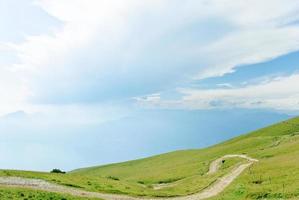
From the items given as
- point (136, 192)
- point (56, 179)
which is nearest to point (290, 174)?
point (136, 192)

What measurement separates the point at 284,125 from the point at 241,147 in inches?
1824

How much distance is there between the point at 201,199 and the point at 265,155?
5104cm

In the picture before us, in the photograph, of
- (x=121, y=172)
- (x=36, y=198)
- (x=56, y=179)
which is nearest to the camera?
(x=36, y=198)

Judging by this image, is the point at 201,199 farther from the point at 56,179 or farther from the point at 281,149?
the point at 281,149

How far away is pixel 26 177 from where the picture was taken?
2376 inches

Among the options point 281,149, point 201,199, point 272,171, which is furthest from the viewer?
point 281,149

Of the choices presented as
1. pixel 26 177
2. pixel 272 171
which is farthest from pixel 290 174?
pixel 26 177

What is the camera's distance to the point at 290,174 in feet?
210

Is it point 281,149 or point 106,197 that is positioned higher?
point 281,149

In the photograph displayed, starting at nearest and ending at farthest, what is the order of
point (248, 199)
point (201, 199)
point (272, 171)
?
1. point (248, 199)
2. point (201, 199)
3. point (272, 171)

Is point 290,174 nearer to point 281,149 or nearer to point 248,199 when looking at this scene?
point 248,199

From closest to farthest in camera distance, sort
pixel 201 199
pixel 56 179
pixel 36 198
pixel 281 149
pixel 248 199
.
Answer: pixel 36 198 < pixel 248 199 < pixel 201 199 < pixel 56 179 < pixel 281 149

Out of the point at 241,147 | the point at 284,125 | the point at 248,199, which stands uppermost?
the point at 284,125

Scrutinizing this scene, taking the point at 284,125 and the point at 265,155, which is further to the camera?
the point at 284,125
